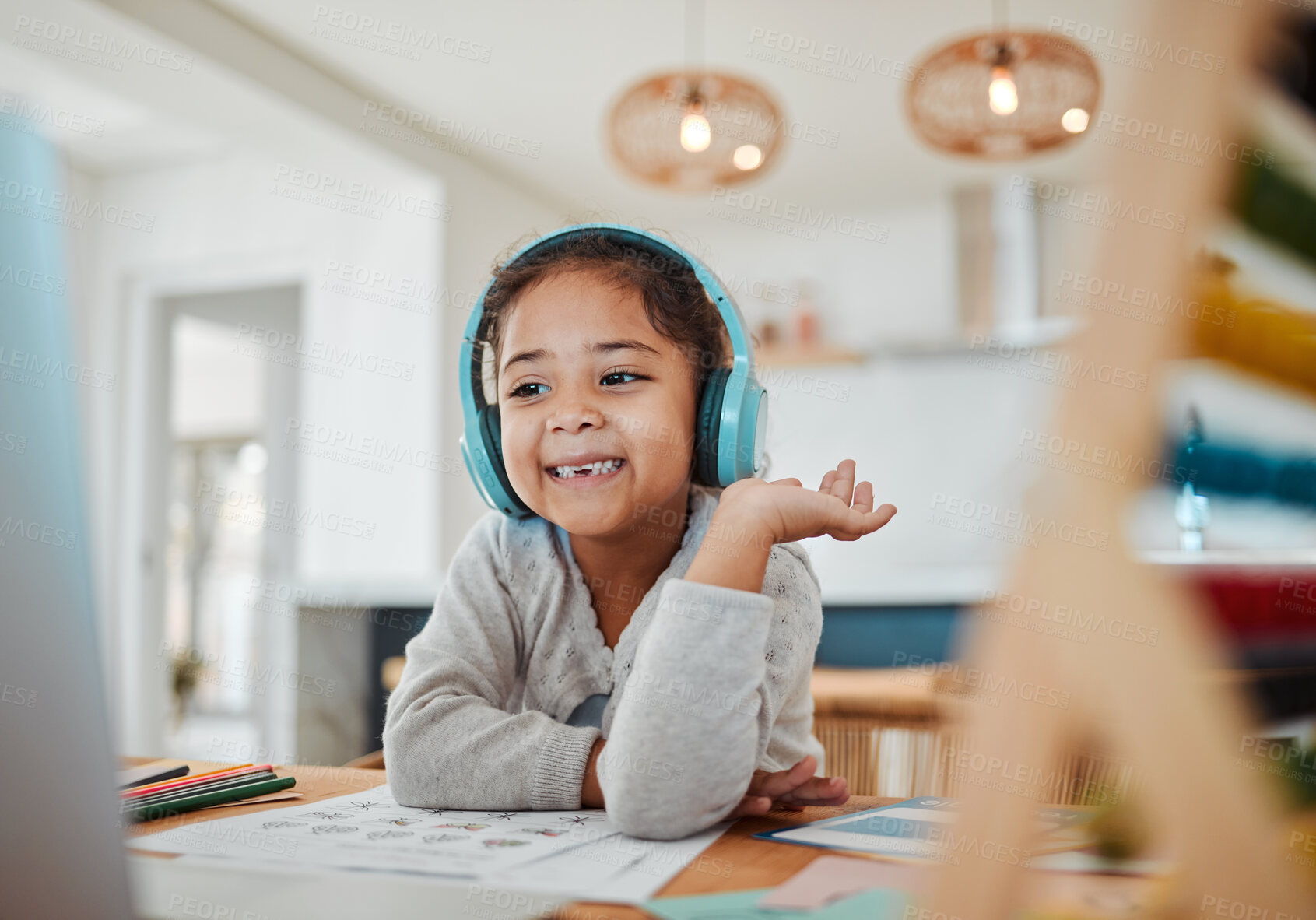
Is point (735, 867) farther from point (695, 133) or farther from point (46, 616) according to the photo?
point (695, 133)

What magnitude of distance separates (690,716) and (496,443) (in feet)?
1.31

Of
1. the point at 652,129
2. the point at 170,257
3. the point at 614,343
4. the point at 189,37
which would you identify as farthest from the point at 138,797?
the point at 170,257

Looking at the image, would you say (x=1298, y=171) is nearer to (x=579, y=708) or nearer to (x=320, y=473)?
(x=579, y=708)

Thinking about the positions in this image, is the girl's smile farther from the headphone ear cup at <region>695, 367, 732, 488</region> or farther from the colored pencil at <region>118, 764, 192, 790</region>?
the colored pencil at <region>118, 764, 192, 790</region>

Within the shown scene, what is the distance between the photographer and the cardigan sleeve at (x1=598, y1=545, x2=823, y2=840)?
0.61 meters

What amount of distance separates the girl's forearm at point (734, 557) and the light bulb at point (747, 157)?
2.10 meters

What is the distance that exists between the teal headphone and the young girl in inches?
0.8

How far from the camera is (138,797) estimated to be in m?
0.74

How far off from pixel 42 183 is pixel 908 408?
434 cm

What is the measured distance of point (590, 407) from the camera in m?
0.86

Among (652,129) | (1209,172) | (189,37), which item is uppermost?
(189,37)

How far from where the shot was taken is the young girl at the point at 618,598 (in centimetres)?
63

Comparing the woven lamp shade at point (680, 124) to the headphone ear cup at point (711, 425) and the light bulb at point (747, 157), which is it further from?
the headphone ear cup at point (711, 425)

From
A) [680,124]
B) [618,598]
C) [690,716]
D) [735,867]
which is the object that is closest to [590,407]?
[618,598]
